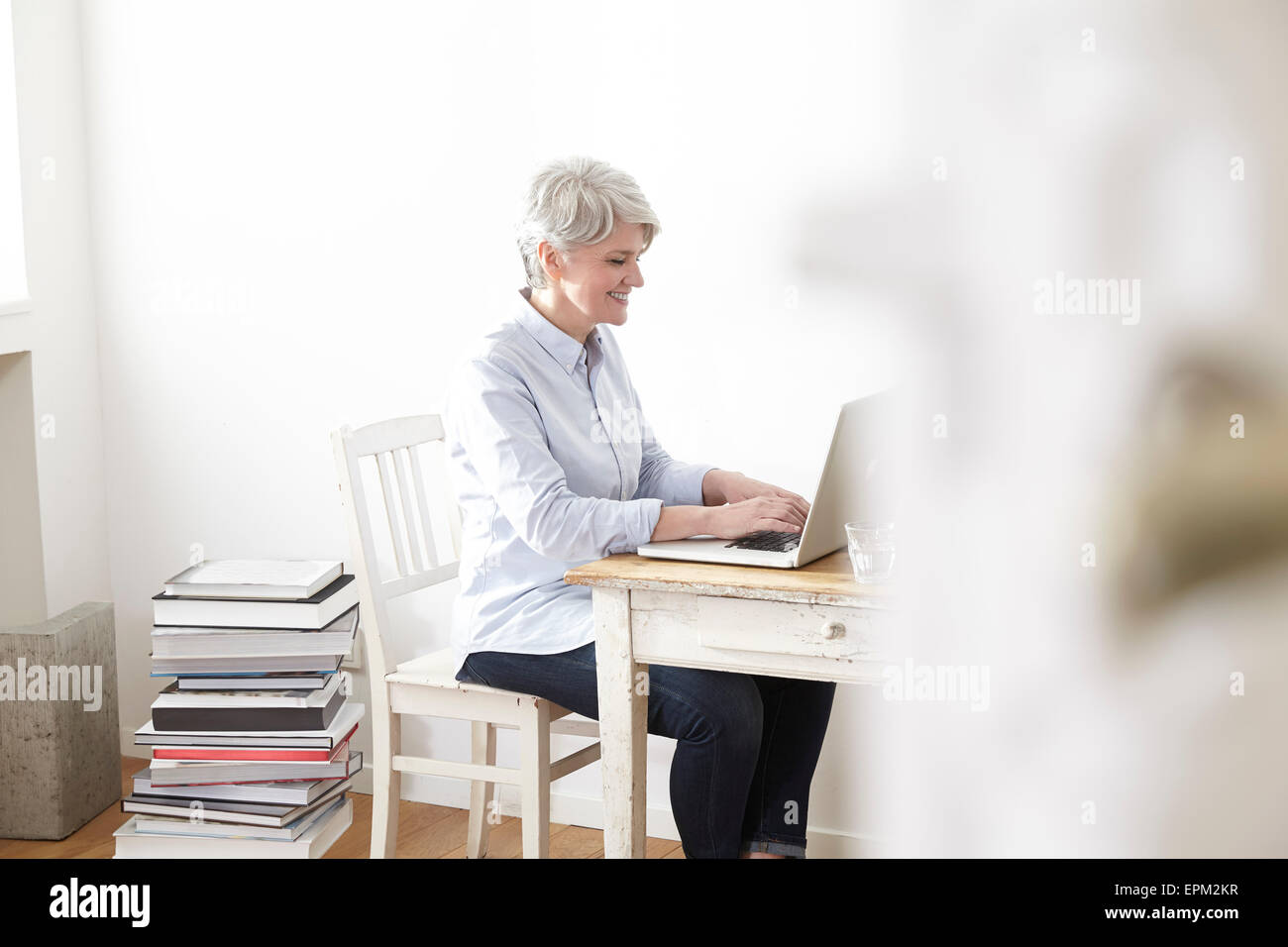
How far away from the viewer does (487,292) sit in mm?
2057

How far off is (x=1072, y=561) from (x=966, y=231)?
0.24 feet

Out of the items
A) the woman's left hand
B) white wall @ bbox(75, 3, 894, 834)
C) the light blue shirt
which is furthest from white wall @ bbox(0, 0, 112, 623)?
the woman's left hand

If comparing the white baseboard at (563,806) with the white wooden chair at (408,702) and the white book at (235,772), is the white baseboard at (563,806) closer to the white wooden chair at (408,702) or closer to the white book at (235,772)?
the white wooden chair at (408,702)

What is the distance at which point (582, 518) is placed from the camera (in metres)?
1.40

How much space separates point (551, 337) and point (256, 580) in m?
0.61

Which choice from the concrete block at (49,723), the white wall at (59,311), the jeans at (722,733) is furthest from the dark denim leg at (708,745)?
the white wall at (59,311)

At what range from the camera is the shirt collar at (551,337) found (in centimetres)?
156

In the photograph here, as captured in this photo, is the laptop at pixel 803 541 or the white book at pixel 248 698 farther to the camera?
the white book at pixel 248 698

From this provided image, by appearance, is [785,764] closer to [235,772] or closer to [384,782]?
[384,782]

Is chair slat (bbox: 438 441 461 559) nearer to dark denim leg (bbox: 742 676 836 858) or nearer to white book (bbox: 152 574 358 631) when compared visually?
white book (bbox: 152 574 358 631)

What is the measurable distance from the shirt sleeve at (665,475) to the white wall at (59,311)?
3.87ft

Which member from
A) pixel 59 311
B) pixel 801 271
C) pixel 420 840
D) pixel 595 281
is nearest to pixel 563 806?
pixel 420 840
